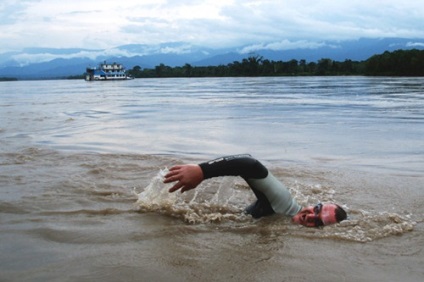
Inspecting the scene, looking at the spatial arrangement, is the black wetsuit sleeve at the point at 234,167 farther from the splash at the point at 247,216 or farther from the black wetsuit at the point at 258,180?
the splash at the point at 247,216

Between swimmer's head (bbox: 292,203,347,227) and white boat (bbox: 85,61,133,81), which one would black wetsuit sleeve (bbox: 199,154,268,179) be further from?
white boat (bbox: 85,61,133,81)

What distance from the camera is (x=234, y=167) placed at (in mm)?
4809

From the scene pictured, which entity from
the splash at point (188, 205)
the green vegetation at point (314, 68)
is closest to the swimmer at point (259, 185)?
the splash at point (188, 205)

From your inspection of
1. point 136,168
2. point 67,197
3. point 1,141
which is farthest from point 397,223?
point 1,141

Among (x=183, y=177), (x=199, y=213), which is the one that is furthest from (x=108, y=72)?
(x=183, y=177)

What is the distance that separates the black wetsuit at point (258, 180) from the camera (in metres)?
4.68

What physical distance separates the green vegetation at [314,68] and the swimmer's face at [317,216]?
92032mm

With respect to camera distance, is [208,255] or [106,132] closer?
[208,255]

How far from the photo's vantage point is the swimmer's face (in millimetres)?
5109

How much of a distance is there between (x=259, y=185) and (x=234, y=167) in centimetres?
48

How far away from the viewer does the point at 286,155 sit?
10039 mm

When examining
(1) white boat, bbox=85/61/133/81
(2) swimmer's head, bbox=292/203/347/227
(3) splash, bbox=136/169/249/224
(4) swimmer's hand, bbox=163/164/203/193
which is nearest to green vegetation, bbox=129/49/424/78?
(1) white boat, bbox=85/61/133/81

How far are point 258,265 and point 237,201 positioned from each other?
8.13ft

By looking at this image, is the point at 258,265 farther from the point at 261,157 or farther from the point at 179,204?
the point at 261,157
